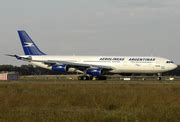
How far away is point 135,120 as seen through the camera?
15297mm

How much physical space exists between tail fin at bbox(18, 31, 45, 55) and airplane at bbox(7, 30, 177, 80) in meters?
4.01

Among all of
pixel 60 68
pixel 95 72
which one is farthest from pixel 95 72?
pixel 60 68

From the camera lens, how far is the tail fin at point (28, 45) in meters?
86.6

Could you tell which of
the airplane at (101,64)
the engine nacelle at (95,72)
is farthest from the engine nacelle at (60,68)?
the engine nacelle at (95,72)

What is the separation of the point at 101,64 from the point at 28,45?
1604cm

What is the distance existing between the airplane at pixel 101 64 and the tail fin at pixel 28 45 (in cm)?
401

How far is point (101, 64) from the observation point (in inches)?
3061

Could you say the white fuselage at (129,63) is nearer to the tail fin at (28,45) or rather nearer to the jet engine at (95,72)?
the jet engine at (95,72)

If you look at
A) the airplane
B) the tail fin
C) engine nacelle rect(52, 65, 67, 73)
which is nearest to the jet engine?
the airplane

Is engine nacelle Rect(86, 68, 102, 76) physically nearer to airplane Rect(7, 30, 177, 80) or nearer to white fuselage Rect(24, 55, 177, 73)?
airplane Rect(7, 30, 177, 80)

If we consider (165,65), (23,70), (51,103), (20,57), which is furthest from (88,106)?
(23,70)

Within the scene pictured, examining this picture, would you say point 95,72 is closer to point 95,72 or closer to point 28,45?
point 95,72

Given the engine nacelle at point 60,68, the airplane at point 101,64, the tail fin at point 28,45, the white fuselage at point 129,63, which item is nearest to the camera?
the white fuselage at point 129,63

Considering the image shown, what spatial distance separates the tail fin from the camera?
284 feet
